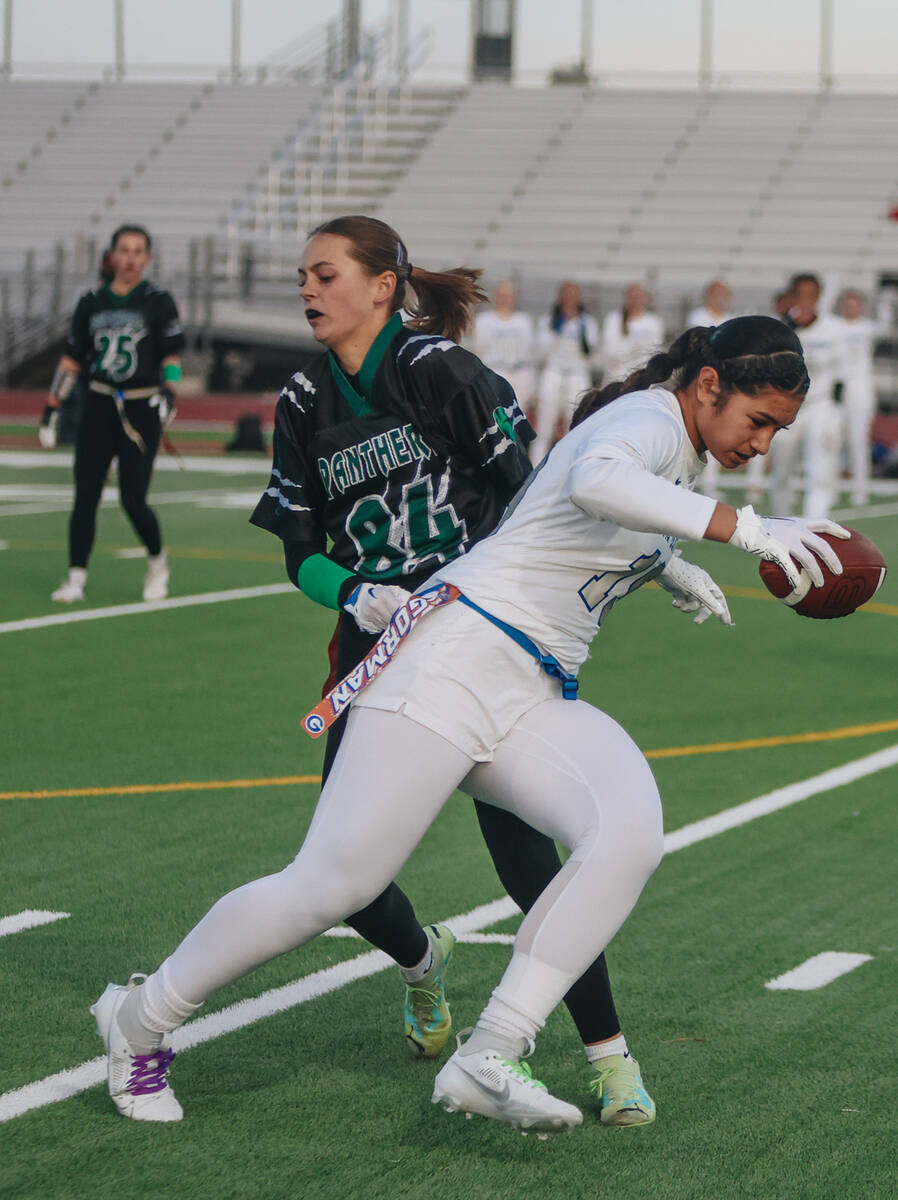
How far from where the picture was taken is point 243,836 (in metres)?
5.89

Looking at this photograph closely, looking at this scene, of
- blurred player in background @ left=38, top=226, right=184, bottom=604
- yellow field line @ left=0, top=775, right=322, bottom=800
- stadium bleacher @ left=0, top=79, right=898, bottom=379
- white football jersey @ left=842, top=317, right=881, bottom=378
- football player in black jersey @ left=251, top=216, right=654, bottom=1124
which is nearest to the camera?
football player in black jersey @ left=251, top=216, right=654, bottom=1124

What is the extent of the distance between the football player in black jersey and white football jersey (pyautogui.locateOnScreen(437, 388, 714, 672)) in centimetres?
22

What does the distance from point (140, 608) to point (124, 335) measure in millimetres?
1635

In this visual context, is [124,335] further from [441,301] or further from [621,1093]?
[621,1093]

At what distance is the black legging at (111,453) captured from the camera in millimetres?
10656

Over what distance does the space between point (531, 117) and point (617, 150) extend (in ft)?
10.4

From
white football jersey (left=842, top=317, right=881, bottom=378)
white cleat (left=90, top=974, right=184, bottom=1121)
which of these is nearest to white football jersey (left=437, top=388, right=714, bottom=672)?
white cleat (left=90, top=974, right=184, bottom=1121)

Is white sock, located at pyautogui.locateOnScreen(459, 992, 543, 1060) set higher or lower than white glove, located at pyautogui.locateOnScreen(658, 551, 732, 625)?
lower

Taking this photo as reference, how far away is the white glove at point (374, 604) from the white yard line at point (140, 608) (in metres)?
6.58

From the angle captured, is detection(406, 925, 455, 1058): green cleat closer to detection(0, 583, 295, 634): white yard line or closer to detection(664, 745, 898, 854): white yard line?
detection(664, 745, 898, 854): white yard line

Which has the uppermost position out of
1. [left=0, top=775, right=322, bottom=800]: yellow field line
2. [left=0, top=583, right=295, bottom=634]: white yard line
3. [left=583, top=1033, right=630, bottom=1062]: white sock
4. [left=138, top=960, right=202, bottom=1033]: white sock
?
[left=138, top=960, right=202, bottom=1033]: white sock

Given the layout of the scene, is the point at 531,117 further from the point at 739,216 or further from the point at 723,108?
the point at 739,216

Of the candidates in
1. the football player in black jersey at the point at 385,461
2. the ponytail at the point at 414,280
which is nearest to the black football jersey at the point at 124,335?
the ponytail at the point at 414,280

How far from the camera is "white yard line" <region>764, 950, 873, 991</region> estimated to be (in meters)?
4.62
